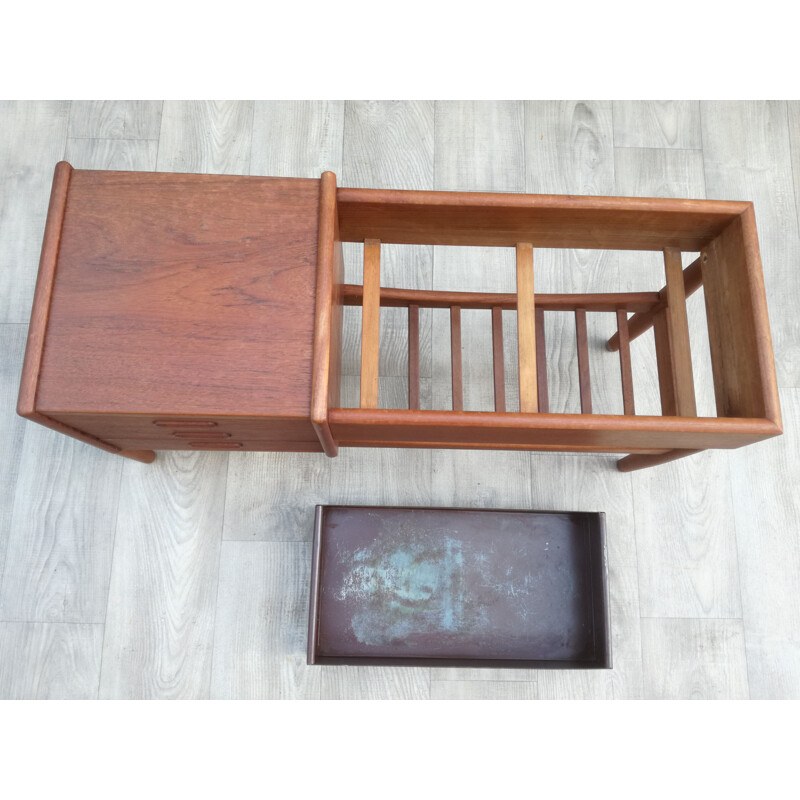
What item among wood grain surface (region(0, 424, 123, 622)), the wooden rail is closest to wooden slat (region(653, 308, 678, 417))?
the wooden rail

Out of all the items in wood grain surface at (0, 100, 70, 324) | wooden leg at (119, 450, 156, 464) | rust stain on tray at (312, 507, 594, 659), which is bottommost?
rust stain on tray at (312, 507, 594, 659)

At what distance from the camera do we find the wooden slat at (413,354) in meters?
1.15

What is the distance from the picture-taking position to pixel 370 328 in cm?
97

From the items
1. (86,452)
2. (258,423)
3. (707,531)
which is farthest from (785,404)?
(86,452)

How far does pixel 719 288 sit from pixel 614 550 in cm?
71

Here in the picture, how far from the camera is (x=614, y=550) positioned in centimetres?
139

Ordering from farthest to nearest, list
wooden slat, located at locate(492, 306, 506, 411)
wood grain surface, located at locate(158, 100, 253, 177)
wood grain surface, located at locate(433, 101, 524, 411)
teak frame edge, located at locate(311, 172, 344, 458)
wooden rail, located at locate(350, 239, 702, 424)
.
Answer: wood grain surface, located at locate(158, 100, 253, 177), wood grain surface, located at locate(433, 101, 524, 411), wooden slat, located at locate(492, 306, 506, 411), wooden rail, located at locate(350, 239, 702, 424), teak frame edge, located at locate(311, 172, 344, 458)

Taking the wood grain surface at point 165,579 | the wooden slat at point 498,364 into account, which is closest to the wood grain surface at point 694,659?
the wooden slat at point 498,364

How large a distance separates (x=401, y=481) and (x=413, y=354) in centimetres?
36

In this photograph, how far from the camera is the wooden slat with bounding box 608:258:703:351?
42.7 inches

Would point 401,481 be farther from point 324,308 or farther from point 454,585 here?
point 324,308

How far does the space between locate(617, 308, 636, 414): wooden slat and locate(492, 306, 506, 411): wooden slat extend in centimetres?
25

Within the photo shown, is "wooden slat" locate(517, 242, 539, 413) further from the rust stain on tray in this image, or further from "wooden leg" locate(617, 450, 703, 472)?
the rust stain on tray

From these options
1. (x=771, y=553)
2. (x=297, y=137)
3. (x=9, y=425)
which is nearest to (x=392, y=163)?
(x=297, y=137)
